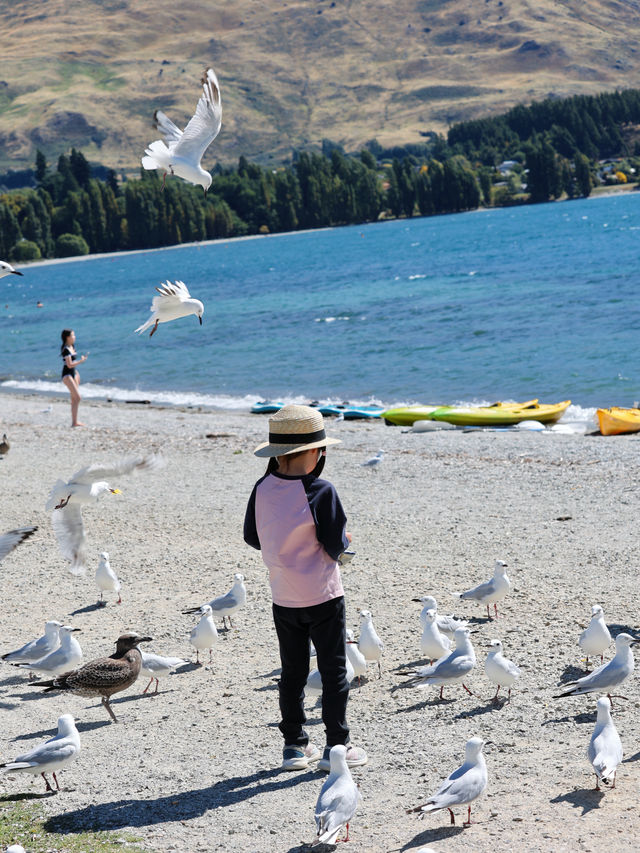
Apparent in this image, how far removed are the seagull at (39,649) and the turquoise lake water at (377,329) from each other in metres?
20.4

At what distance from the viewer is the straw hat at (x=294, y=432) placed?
5.94 m

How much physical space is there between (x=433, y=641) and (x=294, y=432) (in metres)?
2.81

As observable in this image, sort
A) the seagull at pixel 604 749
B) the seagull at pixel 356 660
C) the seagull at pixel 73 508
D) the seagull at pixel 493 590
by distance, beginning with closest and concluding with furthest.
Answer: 1. the seagull at pixel 604 749
2. the seagull at pixel 356 660
3. the seagull at pixel 73 508
4. the seagull at pixel 493 590

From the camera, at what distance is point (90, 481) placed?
25.7 ft

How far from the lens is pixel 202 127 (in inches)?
277

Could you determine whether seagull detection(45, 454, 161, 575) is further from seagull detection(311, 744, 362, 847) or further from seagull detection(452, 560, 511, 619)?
seagull detection(452, 560, 511, 619)

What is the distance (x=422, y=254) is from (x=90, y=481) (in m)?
91.8

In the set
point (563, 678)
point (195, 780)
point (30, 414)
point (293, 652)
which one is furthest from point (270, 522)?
point (30, 414)

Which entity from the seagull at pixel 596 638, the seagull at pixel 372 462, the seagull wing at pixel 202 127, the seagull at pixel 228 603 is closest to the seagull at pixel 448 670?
the seagull at pixel 596 638

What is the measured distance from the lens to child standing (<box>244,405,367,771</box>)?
589 cm

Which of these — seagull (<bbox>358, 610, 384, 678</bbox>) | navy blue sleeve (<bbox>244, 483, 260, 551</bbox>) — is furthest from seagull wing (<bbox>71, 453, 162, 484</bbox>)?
seagull (<bbox>358, 610, 384, 678</bbox>)

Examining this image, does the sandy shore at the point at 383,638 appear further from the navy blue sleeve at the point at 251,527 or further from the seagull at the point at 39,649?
the navy blue sleeve at the point at 251,527

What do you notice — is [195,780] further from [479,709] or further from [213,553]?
[213,553]

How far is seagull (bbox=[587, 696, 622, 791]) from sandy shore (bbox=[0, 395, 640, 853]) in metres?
0.16
